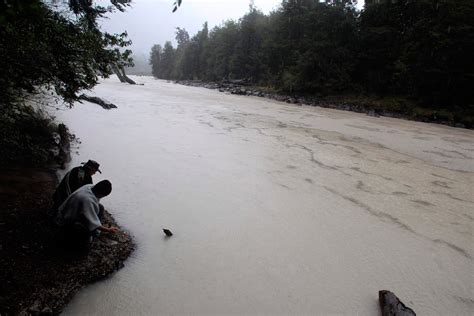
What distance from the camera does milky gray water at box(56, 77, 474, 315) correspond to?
3541 mm

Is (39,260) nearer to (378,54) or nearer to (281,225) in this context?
(281,225)

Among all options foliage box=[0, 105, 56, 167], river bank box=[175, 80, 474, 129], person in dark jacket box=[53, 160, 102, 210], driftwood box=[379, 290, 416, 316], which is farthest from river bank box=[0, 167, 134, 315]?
river bank box=[175, 80, 474, 129]

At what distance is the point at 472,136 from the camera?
15.0 m

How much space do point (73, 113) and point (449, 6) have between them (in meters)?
21.8

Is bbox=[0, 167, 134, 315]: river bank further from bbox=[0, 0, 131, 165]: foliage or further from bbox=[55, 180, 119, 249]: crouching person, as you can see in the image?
bbox=[0, 0, 131, 165]: foliage

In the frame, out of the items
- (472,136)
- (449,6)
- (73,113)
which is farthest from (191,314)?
(449,6)

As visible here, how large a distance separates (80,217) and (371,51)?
2856 centimetres

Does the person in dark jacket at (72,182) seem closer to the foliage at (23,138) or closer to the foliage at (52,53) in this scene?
the foliage at (52,53)

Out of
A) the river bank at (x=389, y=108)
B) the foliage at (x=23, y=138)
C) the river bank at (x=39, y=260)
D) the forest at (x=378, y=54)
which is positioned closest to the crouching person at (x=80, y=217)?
the river bank at (x=39, y=260)

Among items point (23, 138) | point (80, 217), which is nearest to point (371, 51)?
point (23, 138)

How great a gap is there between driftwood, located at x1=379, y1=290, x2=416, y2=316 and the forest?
61.3ft

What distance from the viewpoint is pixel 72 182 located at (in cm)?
393

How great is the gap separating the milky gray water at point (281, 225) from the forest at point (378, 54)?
11179 mm

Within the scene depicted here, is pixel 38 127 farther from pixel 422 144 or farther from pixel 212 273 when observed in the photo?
pixel 422 144
